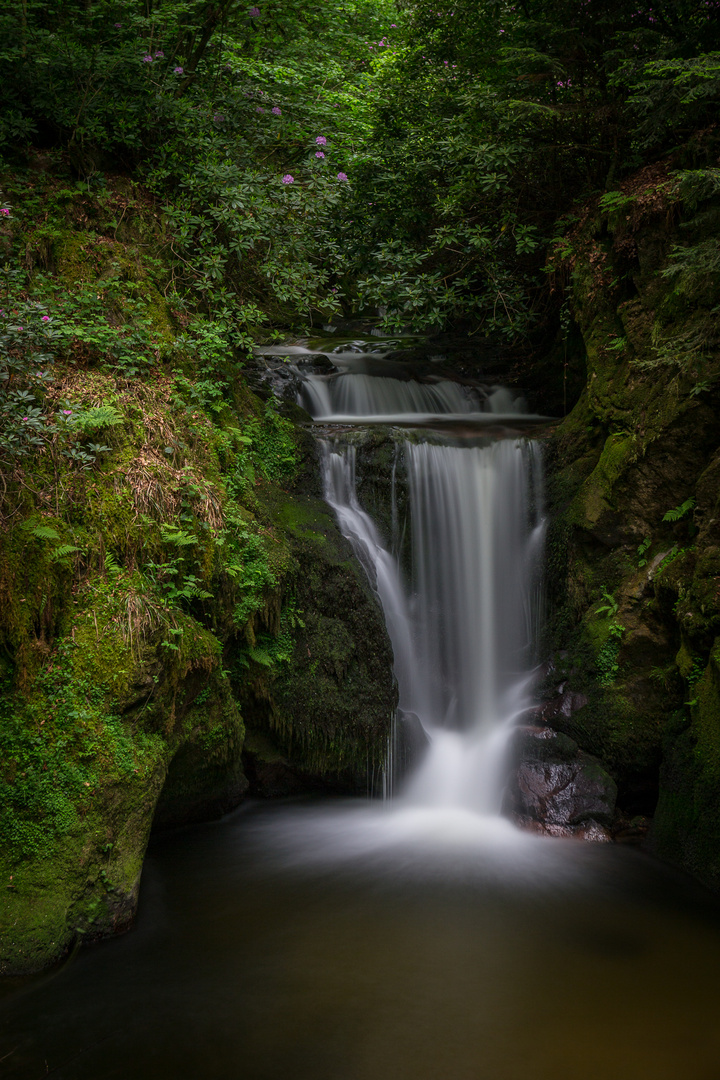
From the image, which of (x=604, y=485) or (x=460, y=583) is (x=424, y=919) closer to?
(x=460, y=583)

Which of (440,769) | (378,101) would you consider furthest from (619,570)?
(378,101)

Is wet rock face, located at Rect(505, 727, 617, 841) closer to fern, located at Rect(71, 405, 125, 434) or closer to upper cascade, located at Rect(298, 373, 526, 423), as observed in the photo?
fern, located at Rect(71, 405, 125, 434)

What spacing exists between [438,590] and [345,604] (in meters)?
1.35

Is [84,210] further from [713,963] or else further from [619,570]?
[713,963]

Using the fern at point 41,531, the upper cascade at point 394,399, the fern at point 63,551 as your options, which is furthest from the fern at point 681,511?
the fern at point 41,531

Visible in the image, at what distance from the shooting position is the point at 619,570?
7.04 metres

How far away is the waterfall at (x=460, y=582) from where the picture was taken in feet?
24.7

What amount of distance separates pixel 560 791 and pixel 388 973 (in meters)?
2.71

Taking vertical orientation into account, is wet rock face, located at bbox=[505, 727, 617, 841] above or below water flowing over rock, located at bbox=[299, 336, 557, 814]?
below

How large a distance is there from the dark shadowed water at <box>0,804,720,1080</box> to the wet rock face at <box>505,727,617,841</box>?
0.66 ft

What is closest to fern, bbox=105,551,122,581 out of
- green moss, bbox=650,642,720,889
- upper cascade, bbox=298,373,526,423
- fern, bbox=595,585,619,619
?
green moss, bbox=650,642,720,889

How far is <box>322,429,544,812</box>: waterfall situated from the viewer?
24.7 ft

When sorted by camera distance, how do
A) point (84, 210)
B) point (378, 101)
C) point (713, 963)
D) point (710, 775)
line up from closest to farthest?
point (713, 963)
point (710, 775)
point (84, 210)
point (378, 101)

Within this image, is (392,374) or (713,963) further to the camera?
(392,374)
